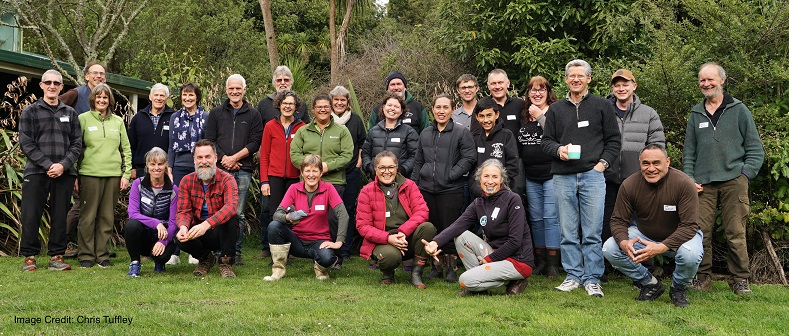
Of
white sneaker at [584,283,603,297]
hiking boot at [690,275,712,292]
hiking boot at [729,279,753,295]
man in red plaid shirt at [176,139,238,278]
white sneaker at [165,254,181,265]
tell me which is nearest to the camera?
white sneaker at [584,283,603,297]

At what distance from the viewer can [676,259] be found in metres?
5.06

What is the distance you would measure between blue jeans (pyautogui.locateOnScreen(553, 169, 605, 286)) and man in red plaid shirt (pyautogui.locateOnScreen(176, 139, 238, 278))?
290 cm

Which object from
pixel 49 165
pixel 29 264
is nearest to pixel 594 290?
pixel 49 165

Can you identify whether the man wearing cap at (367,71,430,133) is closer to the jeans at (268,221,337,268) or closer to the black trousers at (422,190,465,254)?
the black trousers at (422,190,465,254)

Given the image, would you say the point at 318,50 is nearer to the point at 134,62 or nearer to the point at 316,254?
the point at 134,62

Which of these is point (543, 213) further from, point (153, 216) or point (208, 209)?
point (153, 216)

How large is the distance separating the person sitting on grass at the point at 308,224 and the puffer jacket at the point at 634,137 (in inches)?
98.4

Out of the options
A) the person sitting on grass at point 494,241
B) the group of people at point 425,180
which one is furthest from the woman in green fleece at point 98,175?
the person sitting on grass at point 494,241

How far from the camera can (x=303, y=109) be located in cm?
754

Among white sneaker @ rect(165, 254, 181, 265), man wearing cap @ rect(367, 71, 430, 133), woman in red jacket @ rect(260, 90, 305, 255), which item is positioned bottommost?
white sneaker @ rect(165, 254, 181, 265)

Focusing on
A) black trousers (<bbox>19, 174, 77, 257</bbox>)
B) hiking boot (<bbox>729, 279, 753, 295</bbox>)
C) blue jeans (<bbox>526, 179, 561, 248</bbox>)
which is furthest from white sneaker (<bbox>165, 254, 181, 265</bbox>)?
hiking boot (<bbox>729, 279, 753, 295</bbox>)

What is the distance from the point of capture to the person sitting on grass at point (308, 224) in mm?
6160

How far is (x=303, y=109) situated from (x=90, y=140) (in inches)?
85.3

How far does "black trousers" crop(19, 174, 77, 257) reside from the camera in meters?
6.47
